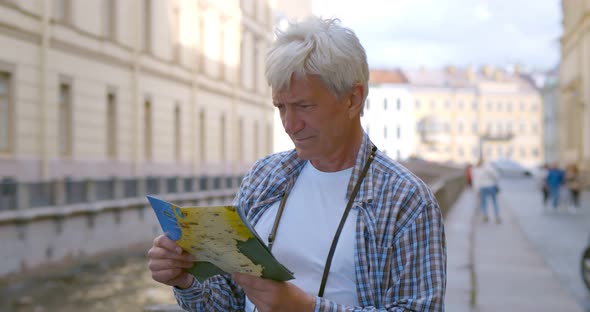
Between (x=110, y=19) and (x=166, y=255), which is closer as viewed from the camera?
(x=166, y=255)

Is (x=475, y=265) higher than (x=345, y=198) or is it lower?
lower

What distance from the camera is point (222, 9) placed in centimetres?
3906

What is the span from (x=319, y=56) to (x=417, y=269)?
65 centimetres

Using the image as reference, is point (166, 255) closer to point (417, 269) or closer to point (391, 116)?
point (417, 269)

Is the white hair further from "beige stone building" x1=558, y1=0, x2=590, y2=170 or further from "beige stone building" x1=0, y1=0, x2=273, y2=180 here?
"beige stone building" x1=558, y1=0, x2=590, y2=170

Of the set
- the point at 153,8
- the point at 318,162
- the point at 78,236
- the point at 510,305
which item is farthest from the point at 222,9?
the point at 318,162

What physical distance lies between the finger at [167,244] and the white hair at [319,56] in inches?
20.9

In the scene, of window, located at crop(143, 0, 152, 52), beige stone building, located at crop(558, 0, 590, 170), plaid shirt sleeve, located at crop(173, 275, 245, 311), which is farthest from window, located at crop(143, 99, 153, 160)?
plaid shirt sleeve, located at crop(173, 275, 245, 311)

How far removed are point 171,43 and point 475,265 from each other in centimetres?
2356

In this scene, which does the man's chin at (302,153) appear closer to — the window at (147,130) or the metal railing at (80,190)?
the metal railing at (80,190)

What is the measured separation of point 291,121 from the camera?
2418 millimetres

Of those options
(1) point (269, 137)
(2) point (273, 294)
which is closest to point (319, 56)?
(2) point (273, 294)

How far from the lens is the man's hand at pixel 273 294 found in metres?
2.19

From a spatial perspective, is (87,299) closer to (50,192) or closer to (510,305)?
(50,192)
